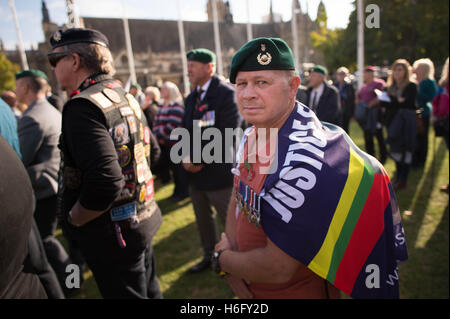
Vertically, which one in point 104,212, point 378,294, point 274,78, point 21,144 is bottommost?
point 378,294

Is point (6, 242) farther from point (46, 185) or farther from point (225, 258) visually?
point (46, 185)

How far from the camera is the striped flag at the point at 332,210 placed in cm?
114

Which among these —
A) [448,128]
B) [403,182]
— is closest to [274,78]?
[448,128]

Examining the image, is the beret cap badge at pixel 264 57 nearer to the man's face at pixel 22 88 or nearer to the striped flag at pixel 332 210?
the striped flag at pixel 332 210

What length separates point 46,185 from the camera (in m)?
2.94

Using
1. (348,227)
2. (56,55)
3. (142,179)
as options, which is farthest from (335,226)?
(56,55)

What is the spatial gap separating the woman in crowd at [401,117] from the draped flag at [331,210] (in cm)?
445

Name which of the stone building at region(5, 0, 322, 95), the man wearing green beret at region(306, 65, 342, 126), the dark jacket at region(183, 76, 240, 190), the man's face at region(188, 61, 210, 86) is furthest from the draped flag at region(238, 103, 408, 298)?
the stone building at region(5, 0, 322, 95)

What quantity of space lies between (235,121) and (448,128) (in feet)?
11.0

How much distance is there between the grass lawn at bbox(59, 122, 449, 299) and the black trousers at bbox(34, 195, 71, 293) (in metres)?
0.40

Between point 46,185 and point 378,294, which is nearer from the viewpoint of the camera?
point 378,294

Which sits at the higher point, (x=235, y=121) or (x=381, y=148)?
(x=235, y=121)

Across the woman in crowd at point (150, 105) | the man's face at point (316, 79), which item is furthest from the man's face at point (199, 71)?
the woman in crowd at point (150, 105)

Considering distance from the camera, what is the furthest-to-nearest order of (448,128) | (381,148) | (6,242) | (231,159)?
1. (381,148)
2. (448,128)
3. (231,159)
4. (6,242)
